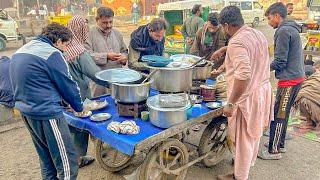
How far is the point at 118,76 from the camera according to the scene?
2760mm

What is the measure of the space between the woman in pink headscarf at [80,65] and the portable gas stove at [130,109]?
1.46 ft

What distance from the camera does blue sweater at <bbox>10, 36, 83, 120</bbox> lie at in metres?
2.24

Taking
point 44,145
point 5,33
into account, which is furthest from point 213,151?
point 5,33

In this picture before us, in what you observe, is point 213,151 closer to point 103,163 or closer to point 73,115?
point 103,163

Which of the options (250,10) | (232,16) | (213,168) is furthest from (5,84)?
(250,10)

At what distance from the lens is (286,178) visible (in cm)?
336

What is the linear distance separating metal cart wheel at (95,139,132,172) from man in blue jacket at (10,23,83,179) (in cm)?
88

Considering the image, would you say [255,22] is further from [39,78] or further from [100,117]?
[39,78]

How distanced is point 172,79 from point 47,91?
3.54 feet

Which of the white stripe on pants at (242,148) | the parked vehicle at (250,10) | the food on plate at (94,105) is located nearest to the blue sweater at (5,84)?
the food on plate at (94,105)

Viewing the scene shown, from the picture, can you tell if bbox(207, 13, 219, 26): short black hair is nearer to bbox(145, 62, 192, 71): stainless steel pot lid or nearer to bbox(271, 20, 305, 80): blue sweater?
bbox(271, 20, 305, 80): blue sweater

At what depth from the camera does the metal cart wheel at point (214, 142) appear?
10.9ft

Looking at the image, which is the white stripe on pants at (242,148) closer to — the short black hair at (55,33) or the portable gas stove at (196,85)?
the portable gas stove at (196,85)

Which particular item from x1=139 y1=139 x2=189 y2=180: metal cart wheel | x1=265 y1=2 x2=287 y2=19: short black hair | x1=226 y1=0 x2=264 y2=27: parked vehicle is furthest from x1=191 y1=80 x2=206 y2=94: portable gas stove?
x1=226 y1=0 x2=264 y2=27: parked vehicle
